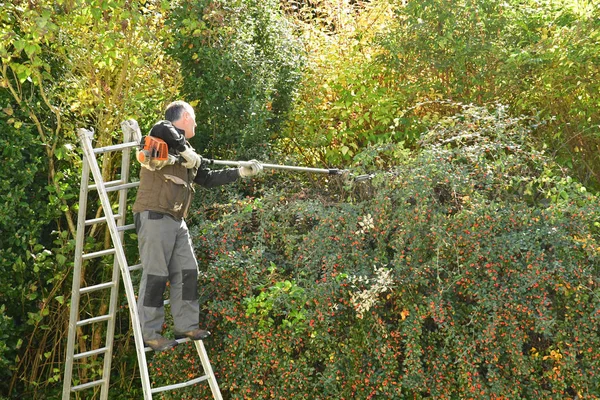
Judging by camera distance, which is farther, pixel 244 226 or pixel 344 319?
pixel 244 226

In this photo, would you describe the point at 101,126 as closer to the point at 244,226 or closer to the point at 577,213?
the point at 244,226

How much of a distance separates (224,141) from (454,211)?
6.21 feet

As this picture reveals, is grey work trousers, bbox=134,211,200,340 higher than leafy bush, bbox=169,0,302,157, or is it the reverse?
leafy bush, bbox=169,0,302,157

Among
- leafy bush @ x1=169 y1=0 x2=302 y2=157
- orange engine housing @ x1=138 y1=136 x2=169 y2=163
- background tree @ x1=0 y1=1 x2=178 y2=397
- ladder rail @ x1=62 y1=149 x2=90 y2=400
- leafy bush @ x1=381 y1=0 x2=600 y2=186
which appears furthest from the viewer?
leafy bush @ x1=381 y1=0 x2=600 y2=186

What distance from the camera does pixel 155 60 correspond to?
7.26 meters

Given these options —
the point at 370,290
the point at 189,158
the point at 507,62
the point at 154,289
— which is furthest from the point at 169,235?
the point at 507,62

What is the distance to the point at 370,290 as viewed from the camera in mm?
5422

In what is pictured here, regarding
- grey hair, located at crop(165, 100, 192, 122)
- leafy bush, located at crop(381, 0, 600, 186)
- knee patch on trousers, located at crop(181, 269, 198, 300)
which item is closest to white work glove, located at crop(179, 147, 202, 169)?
grey hair, located at crop(165, 100, 192, 122)

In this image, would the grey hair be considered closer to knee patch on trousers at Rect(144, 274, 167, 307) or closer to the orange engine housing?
the orange engine housing

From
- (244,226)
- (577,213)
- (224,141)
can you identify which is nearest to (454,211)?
(577,213)

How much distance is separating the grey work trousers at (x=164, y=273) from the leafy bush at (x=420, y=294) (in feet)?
0.95

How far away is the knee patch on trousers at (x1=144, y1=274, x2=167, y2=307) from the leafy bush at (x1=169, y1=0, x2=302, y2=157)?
163 centimetres

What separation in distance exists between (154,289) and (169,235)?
1.13ft

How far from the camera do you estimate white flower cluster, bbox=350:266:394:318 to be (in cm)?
539
